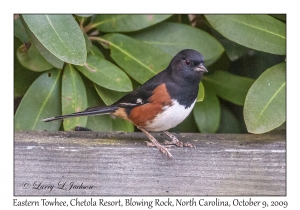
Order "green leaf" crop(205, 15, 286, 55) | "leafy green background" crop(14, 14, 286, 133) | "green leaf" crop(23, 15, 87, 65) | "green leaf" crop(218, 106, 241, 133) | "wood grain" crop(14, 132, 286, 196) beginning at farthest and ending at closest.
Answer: "green leaf" crop(218, 106, 241, 133)
"green leaf" crop(205, 15, 286, 55)
"leafy green background" crop(14, 14, 286, 133)
"green leaf" crop(23, 15, 87, 65)
"wood grain" crop(14, 132, 286, 196)

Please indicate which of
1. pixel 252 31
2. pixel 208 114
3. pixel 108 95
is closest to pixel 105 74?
pixel 108 95

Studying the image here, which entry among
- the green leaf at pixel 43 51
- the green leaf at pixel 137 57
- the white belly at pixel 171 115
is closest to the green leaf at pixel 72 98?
the green leaf at pixel 43 51

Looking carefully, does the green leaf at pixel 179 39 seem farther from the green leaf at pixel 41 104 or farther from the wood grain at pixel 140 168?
the wood grain at pixel 140 168

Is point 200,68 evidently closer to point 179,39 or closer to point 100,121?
point 179,39

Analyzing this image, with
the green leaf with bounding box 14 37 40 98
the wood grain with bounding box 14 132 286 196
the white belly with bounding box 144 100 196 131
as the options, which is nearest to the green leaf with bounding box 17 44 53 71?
the green leaf with bounding box 14 37 40 98

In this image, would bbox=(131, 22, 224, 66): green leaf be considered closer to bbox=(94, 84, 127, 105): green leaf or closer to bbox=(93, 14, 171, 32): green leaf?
bbox=(93, 14, 171, 32): green leaf
